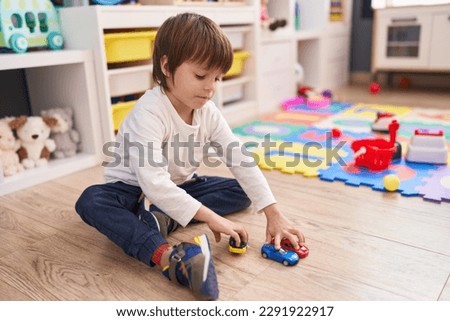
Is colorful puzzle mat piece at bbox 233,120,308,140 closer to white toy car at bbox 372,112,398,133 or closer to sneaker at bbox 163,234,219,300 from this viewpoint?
white toy car at bbox 372,112,398,133

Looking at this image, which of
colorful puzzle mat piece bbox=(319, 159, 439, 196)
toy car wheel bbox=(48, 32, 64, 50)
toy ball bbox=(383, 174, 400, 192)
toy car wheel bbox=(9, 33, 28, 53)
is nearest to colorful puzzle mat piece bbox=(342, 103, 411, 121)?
colorful puzzle mat piece bbox=(319, 159, 439, 196)

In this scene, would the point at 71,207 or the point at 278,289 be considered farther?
the point at 71,207

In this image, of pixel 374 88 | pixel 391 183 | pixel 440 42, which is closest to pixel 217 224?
pixel 391 183

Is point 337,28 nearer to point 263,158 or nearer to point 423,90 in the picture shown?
point 423,90

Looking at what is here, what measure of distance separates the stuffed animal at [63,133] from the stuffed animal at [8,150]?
0.47ft

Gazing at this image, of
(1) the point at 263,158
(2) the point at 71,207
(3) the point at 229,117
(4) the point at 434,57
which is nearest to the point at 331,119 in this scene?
(3) the point at 229,117

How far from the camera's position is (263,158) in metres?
1.46

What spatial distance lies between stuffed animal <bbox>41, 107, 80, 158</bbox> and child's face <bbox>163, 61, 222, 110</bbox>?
2.30ft

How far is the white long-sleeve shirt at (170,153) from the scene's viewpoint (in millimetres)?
811

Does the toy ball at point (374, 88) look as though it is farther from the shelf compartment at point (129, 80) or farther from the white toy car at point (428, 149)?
the shelf compartment at point (129, 80)

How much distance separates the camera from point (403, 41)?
9.14 feet

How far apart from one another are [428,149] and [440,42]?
160 centimetres

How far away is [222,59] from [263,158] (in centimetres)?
68

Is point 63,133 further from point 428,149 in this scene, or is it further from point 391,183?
point 428,149
